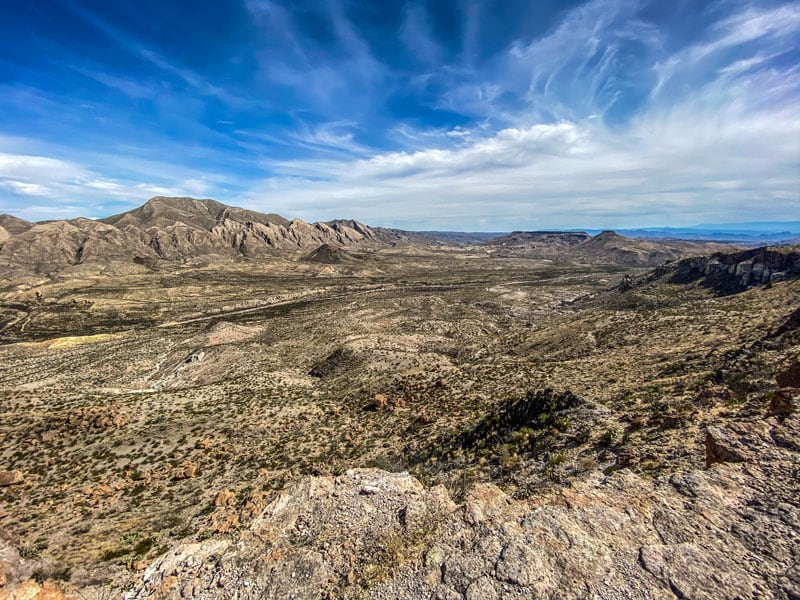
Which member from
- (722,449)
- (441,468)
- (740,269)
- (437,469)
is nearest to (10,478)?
(437,469)

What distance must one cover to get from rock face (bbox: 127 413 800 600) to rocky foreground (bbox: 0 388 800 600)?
→ 3cm

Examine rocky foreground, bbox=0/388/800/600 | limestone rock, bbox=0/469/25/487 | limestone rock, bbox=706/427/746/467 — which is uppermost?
limestone rock, bbox=706/427/746/467

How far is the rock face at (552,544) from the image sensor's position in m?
8.95

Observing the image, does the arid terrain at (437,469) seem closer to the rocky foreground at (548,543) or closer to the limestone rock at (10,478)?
the rocky foreground at (548,543)

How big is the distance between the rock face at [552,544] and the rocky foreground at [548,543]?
3 cm

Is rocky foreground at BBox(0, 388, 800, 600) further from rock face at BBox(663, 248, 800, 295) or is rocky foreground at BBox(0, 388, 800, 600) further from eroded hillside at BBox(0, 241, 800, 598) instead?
rock face at BBox(663, 248, 800, 295)

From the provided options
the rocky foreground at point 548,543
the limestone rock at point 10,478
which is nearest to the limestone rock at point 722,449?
the rocky foreground at point 548,543

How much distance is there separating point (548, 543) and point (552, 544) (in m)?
0.10

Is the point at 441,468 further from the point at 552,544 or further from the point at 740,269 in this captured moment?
the point at 740,269

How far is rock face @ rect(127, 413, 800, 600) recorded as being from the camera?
8953 mm

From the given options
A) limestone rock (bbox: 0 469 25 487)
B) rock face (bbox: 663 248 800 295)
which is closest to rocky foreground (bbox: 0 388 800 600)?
limestone rock (bbox: 0 469 25 487)

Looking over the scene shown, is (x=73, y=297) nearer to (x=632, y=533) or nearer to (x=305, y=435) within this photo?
(x=305, y=435)

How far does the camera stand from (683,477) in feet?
38.1

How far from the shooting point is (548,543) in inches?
407
